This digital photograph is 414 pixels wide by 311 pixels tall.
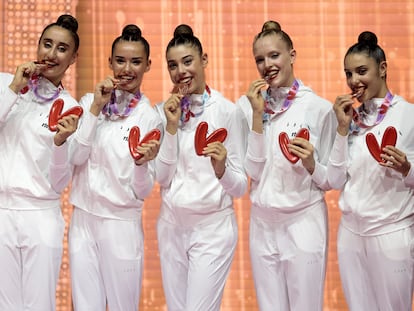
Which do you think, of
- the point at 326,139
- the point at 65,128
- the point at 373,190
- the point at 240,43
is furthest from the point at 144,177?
the point at 240,43

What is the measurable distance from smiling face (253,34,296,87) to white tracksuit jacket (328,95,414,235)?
1.42 feet

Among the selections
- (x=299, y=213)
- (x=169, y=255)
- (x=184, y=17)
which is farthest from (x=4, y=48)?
(x=299, y=213)

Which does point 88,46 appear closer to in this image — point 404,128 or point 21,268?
point 21,268

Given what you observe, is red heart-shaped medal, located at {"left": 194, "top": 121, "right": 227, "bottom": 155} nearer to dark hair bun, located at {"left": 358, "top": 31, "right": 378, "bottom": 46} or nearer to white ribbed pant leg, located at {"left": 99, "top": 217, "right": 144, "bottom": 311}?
white ribbed pant leg, located at {"left": 99, "top": 217, "right": 144, "bottom": 311}

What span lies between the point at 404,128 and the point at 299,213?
64cm

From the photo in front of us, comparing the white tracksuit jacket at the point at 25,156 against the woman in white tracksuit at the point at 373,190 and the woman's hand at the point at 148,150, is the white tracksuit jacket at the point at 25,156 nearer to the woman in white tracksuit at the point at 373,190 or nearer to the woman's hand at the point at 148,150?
the woman's hand at the point at 148,150

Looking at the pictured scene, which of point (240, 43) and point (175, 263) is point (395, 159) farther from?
point (240, 43)

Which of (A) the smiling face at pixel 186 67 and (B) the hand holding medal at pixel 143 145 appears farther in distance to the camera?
(A) the smiling face at pixel 186 67

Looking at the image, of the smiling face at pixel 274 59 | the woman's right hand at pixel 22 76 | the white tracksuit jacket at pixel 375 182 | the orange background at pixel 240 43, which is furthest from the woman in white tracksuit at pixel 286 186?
the orange background at pixel 240 43

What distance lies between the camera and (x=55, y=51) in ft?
13.1

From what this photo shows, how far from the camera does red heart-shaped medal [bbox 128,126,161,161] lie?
3.70 meters

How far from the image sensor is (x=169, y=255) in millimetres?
3873

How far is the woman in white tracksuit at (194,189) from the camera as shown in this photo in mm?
3795

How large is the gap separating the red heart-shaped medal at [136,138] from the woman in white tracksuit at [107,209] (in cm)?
8
